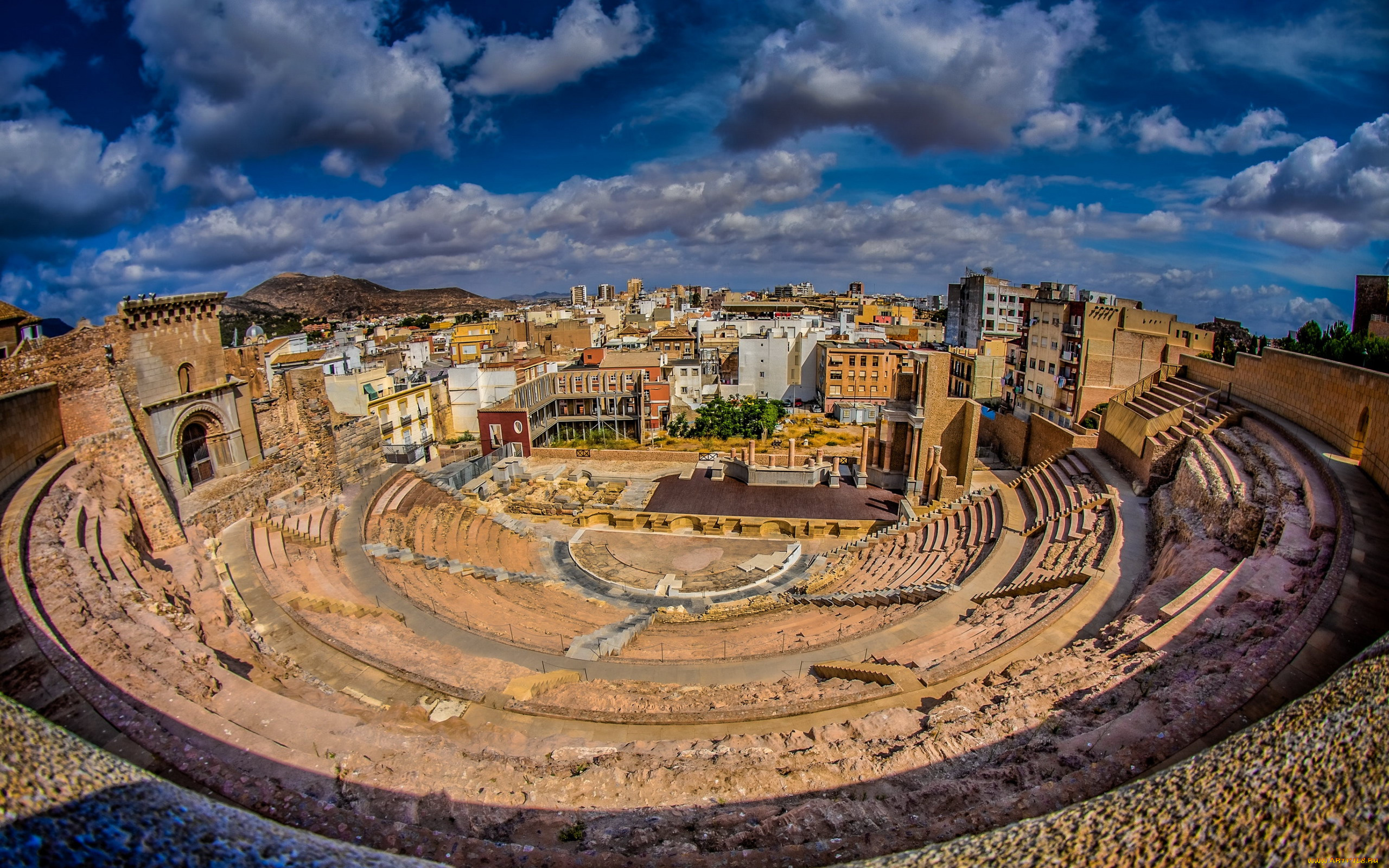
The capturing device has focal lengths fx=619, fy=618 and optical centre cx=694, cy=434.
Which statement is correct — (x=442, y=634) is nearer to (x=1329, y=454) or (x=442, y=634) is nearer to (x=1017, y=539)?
(x=1017, y=539)

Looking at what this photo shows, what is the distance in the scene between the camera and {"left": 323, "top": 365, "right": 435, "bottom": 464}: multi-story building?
30234 millimetres

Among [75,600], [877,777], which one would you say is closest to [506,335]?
[75,600]

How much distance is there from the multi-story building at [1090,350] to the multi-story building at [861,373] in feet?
30.3

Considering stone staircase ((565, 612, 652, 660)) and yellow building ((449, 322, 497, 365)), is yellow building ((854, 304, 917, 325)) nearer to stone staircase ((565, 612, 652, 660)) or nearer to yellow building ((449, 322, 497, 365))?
yellow building ((449, 322, 497, 365))

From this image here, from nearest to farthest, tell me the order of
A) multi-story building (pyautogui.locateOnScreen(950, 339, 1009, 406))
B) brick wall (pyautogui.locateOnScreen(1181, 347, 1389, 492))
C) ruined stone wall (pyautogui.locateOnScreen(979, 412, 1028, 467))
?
brick wall (pyautogui.locateOnScreen(1181, 347, 1389, 492))
ruined stone wall (pyautogui.locateOnScreen(979, 412, 1028, 467))
multi-story building (pyautogui.locateOnScreen(950, 339, 1009, 406))

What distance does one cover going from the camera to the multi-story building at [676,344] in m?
56.4

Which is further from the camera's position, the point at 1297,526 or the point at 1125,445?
the point at 1125,445

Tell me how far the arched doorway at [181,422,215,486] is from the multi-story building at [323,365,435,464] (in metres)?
8.82

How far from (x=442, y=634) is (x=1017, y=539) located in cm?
1619

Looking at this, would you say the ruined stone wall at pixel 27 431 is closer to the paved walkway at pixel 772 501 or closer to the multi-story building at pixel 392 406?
the multi-story building at pixel 392 406

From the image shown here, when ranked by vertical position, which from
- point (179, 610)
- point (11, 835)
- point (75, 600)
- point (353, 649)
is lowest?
point (353, 649)

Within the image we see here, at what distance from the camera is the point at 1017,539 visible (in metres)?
18.8

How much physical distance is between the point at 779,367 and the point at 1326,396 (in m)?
38.6

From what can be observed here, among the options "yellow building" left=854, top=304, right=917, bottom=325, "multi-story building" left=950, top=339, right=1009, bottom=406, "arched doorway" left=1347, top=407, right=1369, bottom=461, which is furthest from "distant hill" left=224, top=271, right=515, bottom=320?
"arched doorway" left=1347, top=407, right=1369, bottom=461
